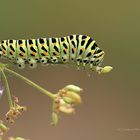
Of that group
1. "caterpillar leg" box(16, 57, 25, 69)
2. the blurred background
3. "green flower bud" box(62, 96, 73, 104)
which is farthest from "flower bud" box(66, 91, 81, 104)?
the blurred background

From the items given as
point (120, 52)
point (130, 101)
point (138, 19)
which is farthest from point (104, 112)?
point (138, 19)

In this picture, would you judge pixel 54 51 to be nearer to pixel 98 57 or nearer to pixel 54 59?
pixel 54 59

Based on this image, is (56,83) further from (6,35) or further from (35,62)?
(35,62)

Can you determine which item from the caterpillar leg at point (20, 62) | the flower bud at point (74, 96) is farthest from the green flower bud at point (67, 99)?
the caterpillar leg at point (20, 62)

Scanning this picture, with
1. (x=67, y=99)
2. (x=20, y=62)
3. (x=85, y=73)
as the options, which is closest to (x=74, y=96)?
(x=67, y=99)

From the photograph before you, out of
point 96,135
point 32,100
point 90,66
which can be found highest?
point 32,100
